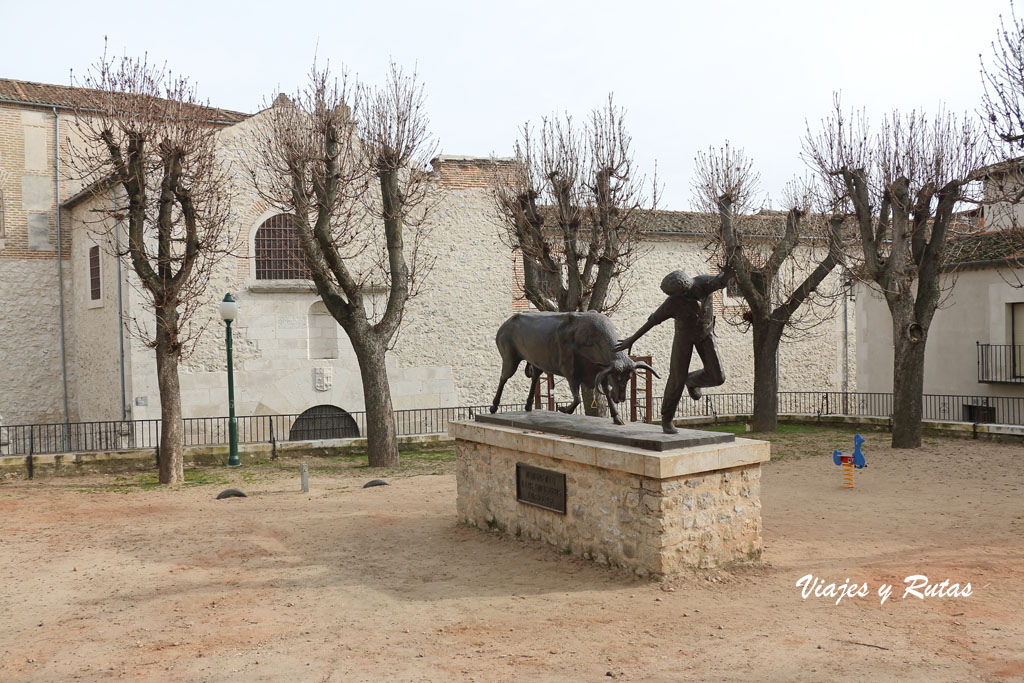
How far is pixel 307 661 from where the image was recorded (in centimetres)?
552

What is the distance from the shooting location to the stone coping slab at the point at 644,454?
664 centimetres

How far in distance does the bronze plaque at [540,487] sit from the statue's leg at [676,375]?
1.18 m

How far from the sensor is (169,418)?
13.6 meters

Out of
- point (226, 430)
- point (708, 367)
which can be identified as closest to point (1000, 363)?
point (708, 367)

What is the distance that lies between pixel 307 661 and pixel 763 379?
15418 millimetres

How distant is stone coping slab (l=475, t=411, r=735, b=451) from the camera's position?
694 cm

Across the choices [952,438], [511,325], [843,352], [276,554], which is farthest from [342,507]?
[843,352]

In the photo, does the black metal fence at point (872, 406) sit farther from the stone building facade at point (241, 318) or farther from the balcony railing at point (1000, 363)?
the stone building facade at point (241, 318)

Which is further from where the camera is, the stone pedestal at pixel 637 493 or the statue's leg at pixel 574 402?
the statue's leg at pixel 574 402

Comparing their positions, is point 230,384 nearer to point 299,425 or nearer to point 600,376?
point 299,425

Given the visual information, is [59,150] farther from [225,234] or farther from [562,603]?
[562,603]

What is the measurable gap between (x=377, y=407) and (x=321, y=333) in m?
5.08

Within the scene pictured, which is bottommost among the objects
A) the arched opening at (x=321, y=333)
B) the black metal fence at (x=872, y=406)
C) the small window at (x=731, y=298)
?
the black metal fence at (x=872, y=406)

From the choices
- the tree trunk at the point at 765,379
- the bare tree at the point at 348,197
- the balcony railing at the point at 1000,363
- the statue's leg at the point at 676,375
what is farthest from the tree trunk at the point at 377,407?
the balcony railing at the point at 1000,363
